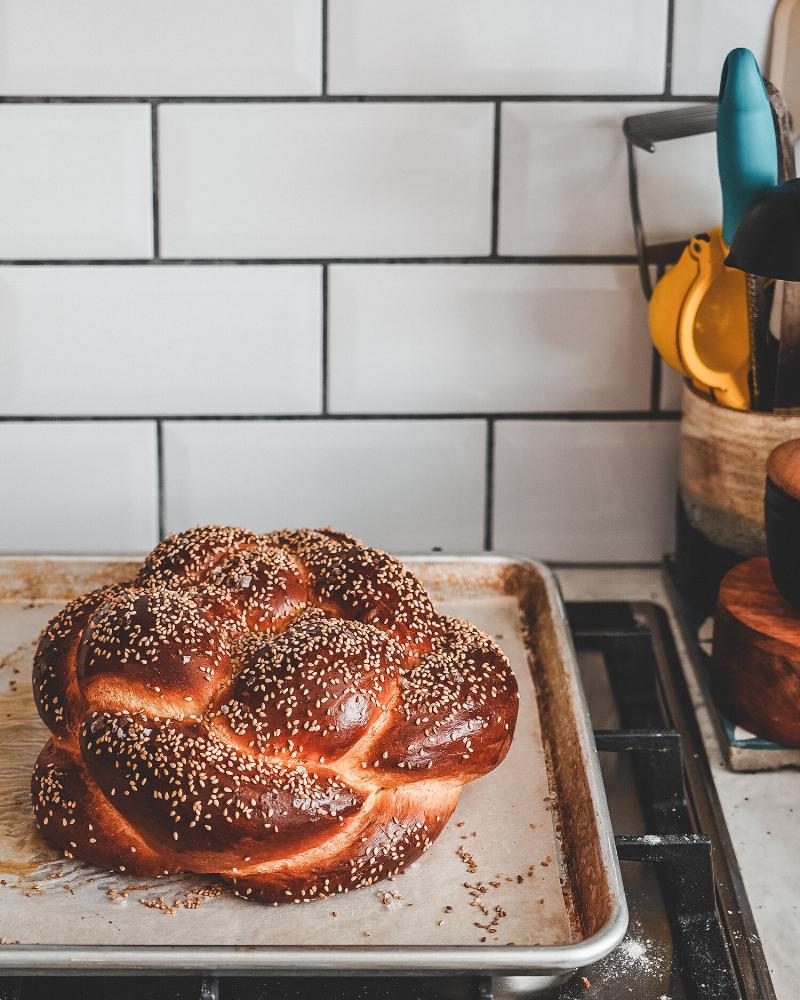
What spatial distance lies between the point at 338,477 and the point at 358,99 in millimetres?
351

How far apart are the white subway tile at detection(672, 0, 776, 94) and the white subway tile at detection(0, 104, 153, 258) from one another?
472 millimetres

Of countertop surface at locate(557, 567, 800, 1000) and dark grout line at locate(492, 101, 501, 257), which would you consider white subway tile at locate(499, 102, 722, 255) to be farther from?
countertop surface at locate(557, 567, 800, 1000)

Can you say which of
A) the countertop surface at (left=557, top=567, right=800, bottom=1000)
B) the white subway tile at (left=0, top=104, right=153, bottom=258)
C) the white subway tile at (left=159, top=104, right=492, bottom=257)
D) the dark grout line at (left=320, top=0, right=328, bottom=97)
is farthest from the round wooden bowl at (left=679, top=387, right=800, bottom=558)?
the white subway tile at (left=0, top=104, right=153, bottom=258)

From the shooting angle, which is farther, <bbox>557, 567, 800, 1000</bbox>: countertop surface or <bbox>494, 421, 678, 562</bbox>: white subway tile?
<bbox>494, 421, 678, 562</bbox>: white subway tile

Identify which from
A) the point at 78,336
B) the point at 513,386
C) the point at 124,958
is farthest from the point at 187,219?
the point at 124,958

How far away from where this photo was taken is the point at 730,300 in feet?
3.14

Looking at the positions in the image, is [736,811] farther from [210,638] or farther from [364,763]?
[210,638]

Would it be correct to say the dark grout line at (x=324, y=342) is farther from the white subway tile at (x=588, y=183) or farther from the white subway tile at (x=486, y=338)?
the white subway tile at (x=588, y=183)

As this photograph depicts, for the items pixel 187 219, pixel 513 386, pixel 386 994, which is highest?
pixel 187 219

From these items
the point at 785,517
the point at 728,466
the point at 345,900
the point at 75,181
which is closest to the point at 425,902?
the point at 345,900

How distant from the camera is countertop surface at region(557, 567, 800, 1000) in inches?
26.7

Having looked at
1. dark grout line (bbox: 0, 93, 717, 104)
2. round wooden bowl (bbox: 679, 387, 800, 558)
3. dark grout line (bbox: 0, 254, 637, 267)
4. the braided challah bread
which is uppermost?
dark grout line (bbox: 0, 93, 717, 104)

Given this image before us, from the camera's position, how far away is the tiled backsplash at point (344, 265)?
38.9 inches

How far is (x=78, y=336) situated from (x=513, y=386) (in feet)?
1.35
